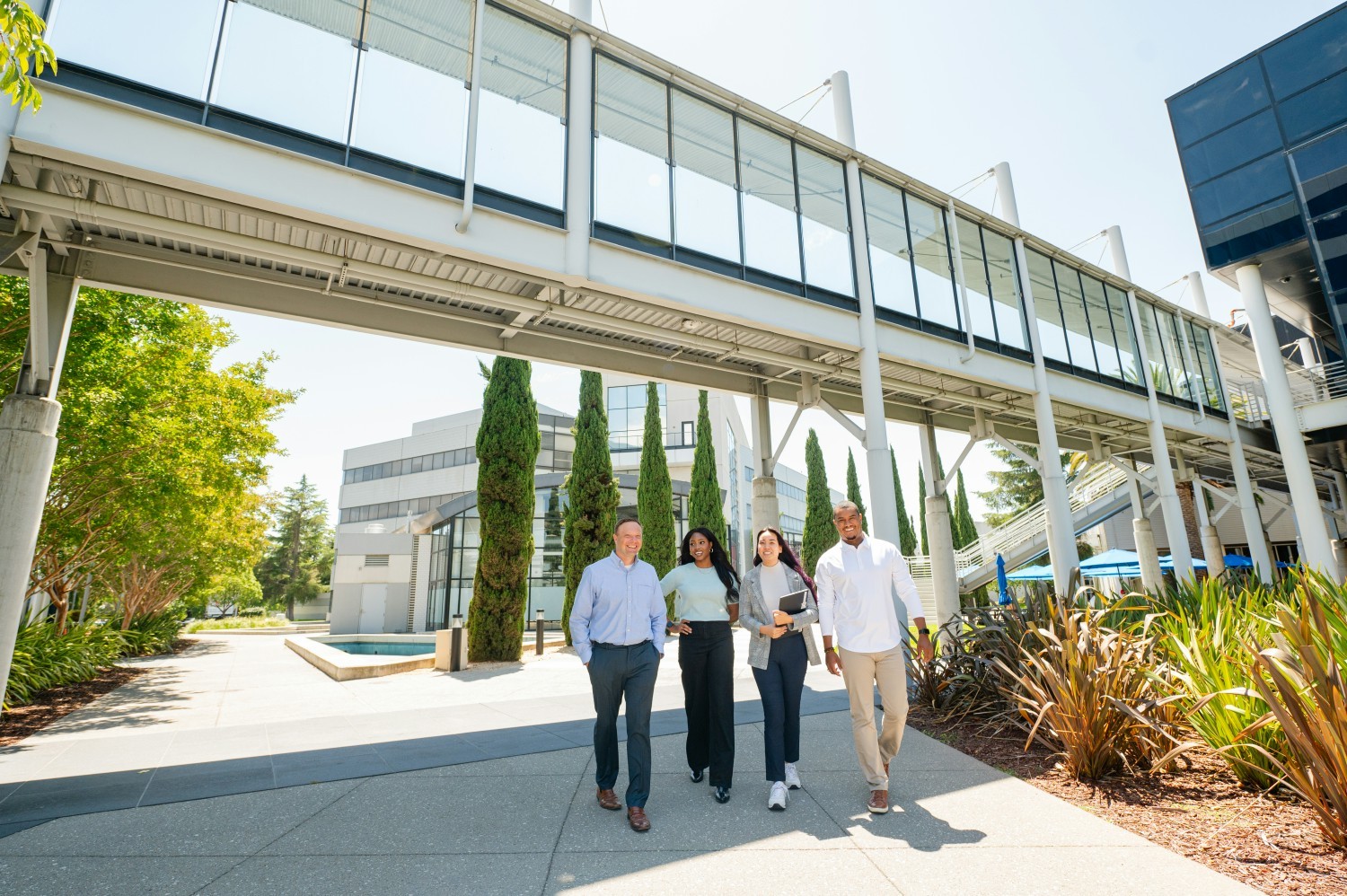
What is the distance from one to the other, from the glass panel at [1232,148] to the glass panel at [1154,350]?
3.69 meters

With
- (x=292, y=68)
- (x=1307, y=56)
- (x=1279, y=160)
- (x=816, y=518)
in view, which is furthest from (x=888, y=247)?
(x=816, y=518)

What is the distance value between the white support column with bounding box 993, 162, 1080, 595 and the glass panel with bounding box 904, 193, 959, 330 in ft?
7.71

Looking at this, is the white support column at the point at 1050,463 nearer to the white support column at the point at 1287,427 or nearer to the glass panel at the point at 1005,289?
the glass panel at the point at 1005,289

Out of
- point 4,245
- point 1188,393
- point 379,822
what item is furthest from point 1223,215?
point 4,245

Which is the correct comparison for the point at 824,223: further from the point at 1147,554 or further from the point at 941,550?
the point at 1147,554

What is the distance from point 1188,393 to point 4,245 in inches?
912

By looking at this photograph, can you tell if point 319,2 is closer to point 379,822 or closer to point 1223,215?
point 379,822

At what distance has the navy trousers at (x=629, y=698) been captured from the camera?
3.76 metres

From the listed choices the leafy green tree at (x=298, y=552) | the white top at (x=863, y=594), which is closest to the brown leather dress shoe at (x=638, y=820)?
the white top at (x=863, y=594)

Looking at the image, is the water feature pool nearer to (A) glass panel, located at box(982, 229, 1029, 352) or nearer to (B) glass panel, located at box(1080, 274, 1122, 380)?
(A) glass panel, located at box(982, 229, 1029, 352)

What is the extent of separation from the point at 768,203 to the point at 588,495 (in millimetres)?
10265

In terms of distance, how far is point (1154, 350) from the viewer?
16.9 metres

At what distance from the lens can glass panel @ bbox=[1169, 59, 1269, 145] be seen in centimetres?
1619

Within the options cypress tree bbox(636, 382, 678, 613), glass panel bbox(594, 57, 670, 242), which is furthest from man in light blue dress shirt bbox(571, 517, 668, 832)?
cypress tree bbox(636, 382, 678, 613)
